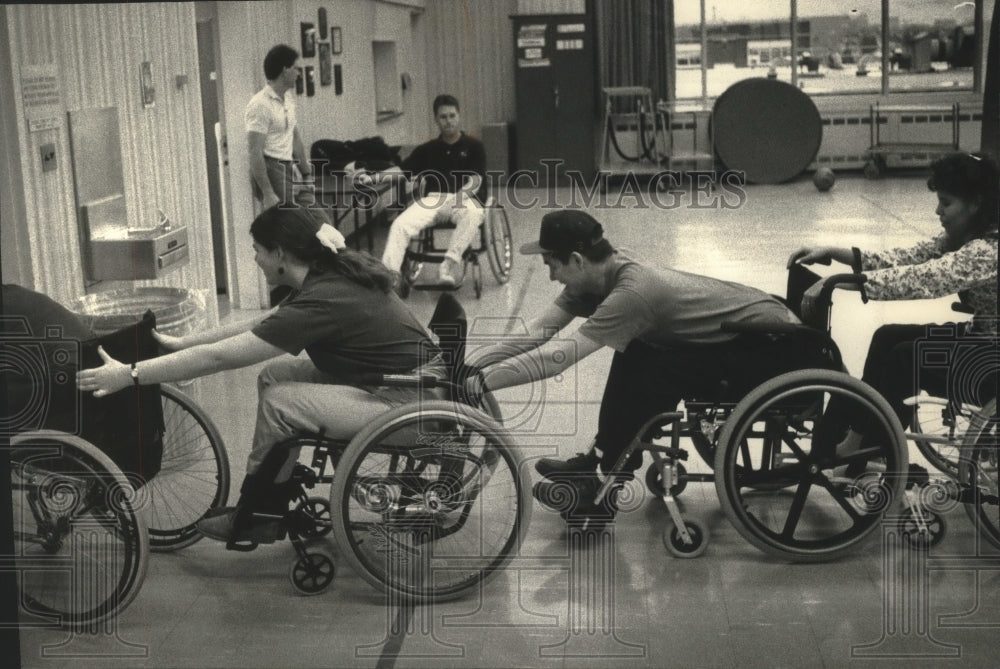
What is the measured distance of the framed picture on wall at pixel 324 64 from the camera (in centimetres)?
725

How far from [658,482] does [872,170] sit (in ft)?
8.65

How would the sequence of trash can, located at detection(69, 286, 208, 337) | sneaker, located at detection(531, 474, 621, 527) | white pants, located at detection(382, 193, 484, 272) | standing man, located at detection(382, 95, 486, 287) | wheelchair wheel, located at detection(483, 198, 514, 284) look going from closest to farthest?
sneaker, located at detection(531, 474, 621, 527) < trash can, located at detection(69, 286, 208, 337) < standing man, located at detection(382, 95, 486, 287) < white pants, located at detection(382, 193, 484, 272) < wheelchair wheel, located at detection(483, 198, 514, 284)

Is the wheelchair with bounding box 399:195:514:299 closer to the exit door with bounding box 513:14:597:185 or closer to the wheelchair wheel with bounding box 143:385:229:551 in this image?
the exit door with bounding box 513:14:597:185

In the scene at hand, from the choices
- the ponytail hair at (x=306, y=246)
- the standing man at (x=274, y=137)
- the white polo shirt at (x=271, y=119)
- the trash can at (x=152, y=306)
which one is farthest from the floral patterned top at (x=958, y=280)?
the white polo shirt at (x=271, y=119)

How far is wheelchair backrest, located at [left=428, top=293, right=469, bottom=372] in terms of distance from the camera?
3.10 metres

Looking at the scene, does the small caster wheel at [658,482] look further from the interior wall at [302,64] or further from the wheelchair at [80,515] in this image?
the interior wall at [302,64]

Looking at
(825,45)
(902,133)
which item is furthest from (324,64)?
(825,45)

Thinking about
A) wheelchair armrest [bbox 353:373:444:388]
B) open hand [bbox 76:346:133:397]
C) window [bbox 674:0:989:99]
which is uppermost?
window [bbox 674:0:989:99]

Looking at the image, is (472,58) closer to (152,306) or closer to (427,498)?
(152,306)

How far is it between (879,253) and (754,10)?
0.76m

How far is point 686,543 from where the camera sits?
325 cm

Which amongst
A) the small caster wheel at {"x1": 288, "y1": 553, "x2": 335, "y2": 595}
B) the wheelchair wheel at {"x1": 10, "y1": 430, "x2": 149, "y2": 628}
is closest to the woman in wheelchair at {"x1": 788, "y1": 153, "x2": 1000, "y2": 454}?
the small caster wheel at {"x1": 288, "y1": 553, "x2": 335, "y2": 595}

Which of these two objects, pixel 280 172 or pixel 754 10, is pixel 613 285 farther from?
pixel 280 172

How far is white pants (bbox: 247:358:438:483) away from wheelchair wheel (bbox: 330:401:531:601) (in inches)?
4.1
